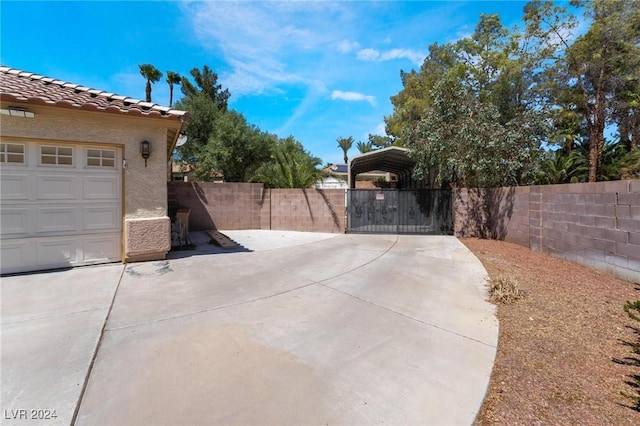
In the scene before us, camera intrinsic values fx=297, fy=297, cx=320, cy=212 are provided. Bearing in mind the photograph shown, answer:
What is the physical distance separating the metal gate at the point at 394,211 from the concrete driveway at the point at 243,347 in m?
6.28

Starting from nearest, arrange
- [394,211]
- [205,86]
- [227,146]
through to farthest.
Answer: [394,211] → [227,146] → [205,86]

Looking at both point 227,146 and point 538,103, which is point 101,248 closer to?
point 227,146

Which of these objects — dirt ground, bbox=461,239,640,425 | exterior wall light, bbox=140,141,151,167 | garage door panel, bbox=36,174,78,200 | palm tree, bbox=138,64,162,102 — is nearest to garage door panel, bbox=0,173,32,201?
garage door panel, bbox=36,174,78,200

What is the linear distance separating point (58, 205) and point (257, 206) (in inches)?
305

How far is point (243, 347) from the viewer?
3.22 m

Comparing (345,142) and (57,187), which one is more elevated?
(345,142)

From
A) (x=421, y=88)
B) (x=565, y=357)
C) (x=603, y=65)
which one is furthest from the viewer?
(x=421, y=88)

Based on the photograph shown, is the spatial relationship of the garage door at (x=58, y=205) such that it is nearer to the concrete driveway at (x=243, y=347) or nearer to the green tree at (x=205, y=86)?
the concrete driveway at (x=243, y=347)

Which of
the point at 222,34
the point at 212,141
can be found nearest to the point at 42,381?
the point at 222,34

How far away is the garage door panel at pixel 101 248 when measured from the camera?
6.37 metres

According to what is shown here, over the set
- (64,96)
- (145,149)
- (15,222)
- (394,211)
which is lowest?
(15,222)

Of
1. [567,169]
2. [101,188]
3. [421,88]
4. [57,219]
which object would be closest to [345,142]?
[421,88]

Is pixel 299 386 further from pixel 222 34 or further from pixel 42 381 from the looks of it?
pixel 222 34

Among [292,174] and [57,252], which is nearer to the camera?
[57,252]
